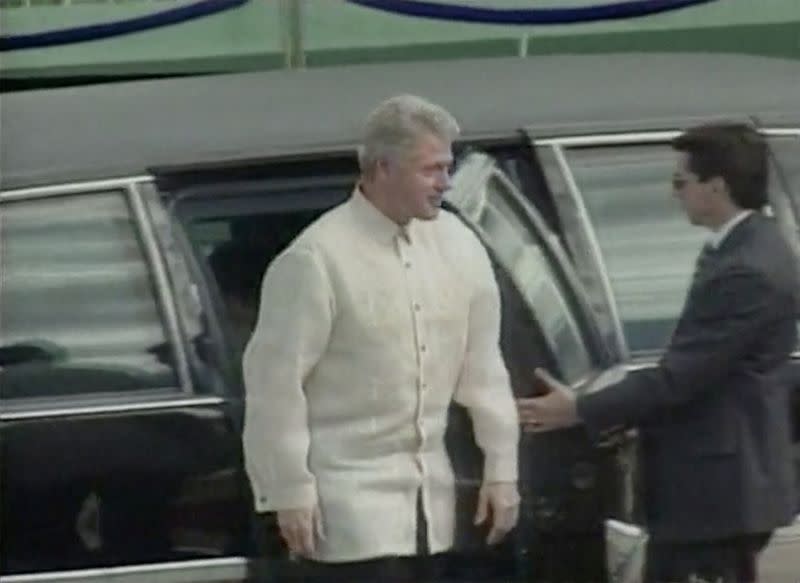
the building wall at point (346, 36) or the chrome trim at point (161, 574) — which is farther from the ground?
the building wall at point (346, 36)

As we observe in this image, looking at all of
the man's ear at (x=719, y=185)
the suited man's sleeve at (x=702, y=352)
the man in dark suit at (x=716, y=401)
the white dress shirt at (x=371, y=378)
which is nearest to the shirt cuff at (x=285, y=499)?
the white dress shirt at (x=371, y=378)

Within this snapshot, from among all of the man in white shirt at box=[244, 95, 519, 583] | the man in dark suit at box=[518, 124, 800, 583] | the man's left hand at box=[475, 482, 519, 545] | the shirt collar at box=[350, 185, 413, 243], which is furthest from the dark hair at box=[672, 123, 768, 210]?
the man's left hand at box=[475, 482, 519, 545]

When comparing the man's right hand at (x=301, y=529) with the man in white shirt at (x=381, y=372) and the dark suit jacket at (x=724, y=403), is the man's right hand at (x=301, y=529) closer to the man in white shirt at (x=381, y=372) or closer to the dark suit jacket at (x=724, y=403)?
the man in white shirt at (x=381, y=372)

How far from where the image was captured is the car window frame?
3.32 metres

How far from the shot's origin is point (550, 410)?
350 centimetres

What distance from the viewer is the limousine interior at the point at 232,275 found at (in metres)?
3.31

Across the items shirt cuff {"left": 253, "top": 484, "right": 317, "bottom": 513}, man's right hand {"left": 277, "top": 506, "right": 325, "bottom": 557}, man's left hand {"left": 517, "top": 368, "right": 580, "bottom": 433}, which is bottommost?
man's right hand {"left": 277, "top": 506, "right": 325, "bottom": 557}

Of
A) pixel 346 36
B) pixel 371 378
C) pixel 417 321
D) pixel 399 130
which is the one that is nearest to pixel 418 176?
pixel 399 130

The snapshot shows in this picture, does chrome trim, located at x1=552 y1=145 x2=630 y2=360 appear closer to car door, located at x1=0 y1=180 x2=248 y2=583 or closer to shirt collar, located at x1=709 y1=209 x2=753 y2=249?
shirt collar, located at x1=709 y1=209 x2=753 y2=249

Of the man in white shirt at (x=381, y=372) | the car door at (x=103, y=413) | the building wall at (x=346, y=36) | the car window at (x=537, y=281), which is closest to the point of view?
the car door at (x=103, y=413)

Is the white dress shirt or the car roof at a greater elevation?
the car roof

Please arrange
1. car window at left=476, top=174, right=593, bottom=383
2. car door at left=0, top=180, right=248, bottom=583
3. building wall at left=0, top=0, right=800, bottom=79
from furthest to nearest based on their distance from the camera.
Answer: building wall at left=0, top=0, right=800, bottom=79
car window at left=476, top=174, right=593, bottom=383
car door at left=0, top=180, right=248, bottom=583

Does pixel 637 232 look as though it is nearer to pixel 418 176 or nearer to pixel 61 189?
pixel 418 176

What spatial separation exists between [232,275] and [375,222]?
0.85 ft
